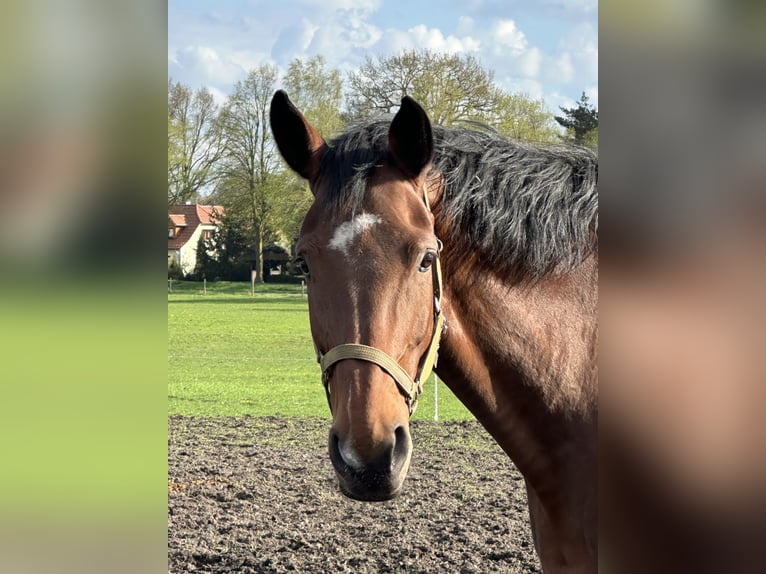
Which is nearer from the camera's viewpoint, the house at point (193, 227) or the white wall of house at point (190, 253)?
the house at point (193, 227)

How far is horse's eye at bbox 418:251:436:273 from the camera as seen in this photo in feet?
6.73

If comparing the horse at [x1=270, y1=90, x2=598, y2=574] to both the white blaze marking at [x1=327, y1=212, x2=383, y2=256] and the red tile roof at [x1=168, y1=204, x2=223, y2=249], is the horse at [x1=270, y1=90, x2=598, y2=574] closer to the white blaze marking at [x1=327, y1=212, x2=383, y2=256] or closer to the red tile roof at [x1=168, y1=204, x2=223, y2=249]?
the white blaze marking at [x1=327, y1=212, x2=383, y2=256]

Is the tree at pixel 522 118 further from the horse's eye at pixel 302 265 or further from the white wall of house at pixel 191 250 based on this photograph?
the horse's eye at pixel 302 265

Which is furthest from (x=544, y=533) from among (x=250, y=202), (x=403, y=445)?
(x=250, y=202)

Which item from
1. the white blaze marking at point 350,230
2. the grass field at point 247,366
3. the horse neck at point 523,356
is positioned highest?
the white blaze marking at point 350,230

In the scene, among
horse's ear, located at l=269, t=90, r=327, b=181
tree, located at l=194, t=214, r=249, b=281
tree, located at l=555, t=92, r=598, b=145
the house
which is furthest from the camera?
tree, located at l=194, t=214, r=249, b=281

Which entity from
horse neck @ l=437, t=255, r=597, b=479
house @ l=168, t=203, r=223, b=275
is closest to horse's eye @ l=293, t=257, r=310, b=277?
horse neck @ l=437, t=255, r=597, b=479

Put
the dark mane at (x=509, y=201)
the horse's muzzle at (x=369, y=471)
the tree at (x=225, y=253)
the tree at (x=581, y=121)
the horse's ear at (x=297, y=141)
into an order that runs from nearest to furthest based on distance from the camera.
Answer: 1. the horse's muzzle at (x=369, y=471)
2. the dark mane at (x=509, y=201)
3. the horse's ear at (x=297, y=141)
4. the tree at (x=581, y=121)
5. the tree at (x=225, y=253)

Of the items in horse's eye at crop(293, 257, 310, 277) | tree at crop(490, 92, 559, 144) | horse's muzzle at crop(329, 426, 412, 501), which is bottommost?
horse's muzzle at crop(329, 426, 412, 501)

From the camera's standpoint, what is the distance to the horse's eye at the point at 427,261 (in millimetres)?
2051

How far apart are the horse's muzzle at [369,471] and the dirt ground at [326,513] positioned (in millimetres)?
2704

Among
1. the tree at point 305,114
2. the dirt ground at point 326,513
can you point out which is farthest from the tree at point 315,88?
the dirt ground at point 326,513

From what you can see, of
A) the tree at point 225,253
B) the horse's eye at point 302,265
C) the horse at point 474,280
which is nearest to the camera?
the horse at point 474,280
